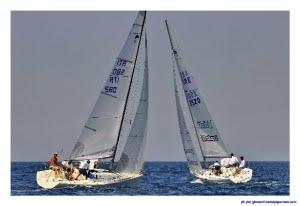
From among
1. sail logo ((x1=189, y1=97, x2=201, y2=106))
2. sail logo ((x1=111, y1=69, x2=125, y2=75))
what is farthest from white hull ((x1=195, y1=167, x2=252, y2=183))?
sail logo ((x1=111, y1=69, x2=125, y2=75))

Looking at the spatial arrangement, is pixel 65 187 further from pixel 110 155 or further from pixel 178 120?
pixel 178 120

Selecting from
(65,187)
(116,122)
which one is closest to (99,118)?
(116,122)

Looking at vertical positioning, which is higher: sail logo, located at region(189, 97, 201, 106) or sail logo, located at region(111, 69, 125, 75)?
sail logo, located at region(111, 69, 125, 75)

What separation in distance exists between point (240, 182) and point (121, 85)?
273 inches

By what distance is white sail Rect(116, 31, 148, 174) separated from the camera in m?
37.5

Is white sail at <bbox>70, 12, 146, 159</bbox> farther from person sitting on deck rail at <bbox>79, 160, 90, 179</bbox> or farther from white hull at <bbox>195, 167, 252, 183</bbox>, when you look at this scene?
white hull at <bbox>195, 167, 252, 183</bbox>

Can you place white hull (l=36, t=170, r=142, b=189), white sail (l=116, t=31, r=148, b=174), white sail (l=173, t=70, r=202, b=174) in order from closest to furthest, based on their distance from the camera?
white hull (l=36, t=170, r=142, b=189) → white sail (l=116, t=31, r=148, b=174) → white sail (l=173, t=70, r=202, b=174)

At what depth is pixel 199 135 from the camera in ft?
138

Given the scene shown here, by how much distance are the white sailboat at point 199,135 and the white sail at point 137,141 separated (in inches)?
114

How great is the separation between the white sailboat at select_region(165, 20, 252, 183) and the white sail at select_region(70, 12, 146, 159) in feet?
9.54

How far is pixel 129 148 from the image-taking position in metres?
37.7

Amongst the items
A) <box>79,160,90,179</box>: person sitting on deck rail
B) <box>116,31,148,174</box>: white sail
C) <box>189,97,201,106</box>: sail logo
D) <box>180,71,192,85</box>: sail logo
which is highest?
<box>180,71,192,85</box>: sail logo
